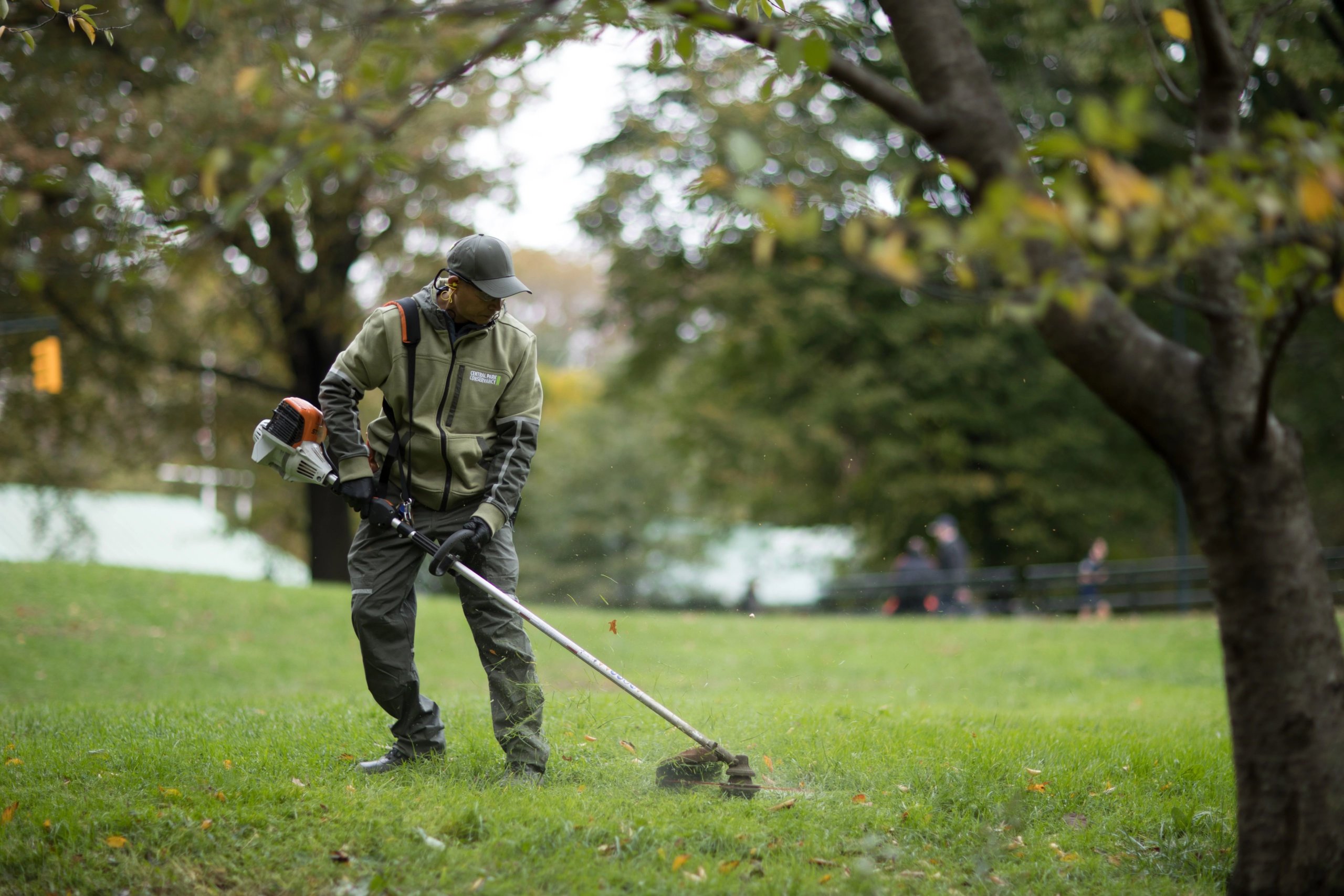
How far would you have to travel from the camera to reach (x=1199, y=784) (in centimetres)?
520

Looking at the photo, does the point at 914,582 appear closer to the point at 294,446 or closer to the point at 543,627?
the point at 543,627

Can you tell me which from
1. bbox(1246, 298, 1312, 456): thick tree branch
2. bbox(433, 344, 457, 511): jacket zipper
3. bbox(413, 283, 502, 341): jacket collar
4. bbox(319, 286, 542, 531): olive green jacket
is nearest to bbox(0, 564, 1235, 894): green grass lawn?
bbox(319, 286, 542, 531): olive green jacket

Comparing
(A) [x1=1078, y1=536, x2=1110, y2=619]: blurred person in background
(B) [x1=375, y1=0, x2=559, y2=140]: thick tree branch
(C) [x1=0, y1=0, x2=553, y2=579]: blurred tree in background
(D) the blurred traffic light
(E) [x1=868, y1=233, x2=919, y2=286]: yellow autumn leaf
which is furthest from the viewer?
(A) [x1=1078, y1=536, x2=1110, y2=619]: blurred person in background

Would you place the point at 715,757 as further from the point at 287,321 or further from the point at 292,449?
the point at 287,321

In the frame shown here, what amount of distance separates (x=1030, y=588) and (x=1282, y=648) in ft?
59.1

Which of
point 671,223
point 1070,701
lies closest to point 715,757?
point 1070,701

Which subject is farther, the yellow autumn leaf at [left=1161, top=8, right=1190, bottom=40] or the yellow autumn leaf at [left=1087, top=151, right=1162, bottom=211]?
the yellow autumn leaf at [left=1161, top=8, right=1190, bottom=40]

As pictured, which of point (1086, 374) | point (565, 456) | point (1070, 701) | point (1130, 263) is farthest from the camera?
point (565, 456)

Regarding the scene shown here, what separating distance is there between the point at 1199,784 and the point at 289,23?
44.2 feet

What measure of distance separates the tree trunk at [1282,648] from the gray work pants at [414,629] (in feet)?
8.99

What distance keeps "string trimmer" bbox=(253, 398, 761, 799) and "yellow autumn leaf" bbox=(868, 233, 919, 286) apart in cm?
284

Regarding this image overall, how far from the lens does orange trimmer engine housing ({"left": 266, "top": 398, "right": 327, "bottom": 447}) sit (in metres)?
4.77

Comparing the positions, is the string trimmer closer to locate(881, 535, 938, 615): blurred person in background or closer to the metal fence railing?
the metal fence railing

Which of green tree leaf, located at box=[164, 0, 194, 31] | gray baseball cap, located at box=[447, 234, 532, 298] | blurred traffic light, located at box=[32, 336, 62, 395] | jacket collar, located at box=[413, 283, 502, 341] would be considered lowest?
jacket collar, located at box=[413, 283, 502, 341]
